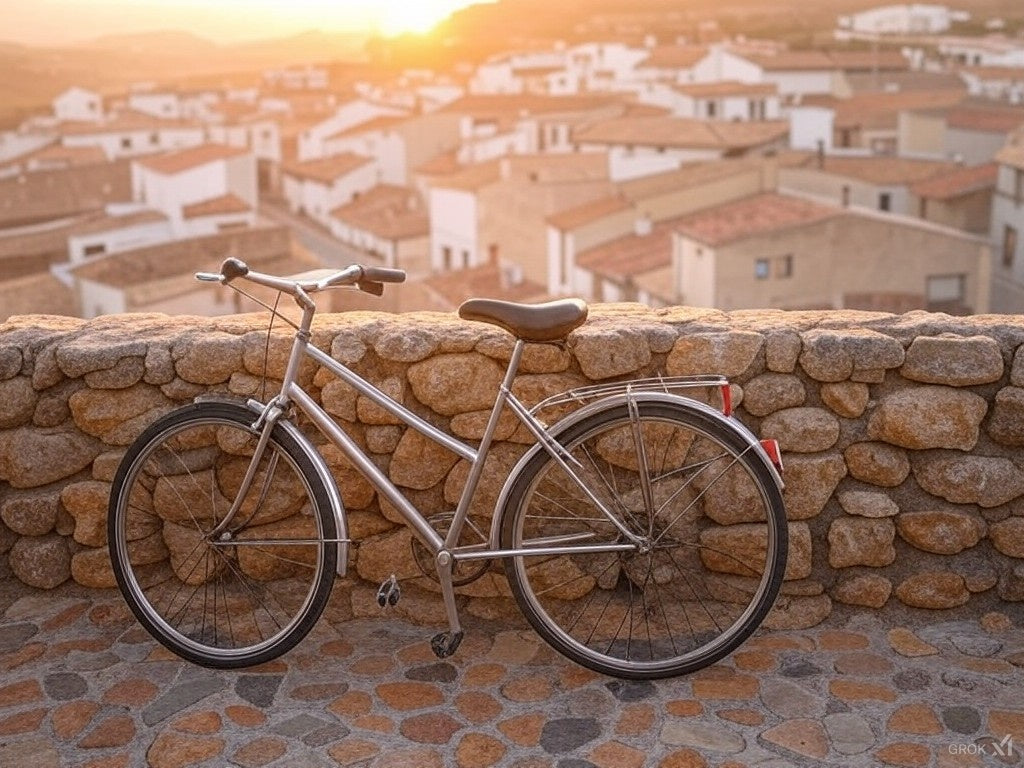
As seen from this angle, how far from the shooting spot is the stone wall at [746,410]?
310 centimetres

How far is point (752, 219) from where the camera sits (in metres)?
25.3

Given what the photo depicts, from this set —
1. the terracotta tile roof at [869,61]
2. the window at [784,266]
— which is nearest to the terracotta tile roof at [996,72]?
the terracotta tile roof at [869,61]

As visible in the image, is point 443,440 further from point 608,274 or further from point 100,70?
point 100,70

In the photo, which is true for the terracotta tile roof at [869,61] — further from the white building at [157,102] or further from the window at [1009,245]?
the white building at [157,102]

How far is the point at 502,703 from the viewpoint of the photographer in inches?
112

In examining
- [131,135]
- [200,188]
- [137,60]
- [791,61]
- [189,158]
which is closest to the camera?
[200,188]

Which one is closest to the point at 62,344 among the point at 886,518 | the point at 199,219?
the point at 886,518

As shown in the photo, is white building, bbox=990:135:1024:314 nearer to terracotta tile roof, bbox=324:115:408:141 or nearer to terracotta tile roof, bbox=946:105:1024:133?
terracotta tile roof, bbox=946:105:1024:133

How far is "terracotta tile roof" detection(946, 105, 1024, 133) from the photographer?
126ft

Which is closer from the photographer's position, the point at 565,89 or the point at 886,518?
the point at 886,518

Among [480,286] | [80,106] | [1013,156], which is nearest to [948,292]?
[1013,156]

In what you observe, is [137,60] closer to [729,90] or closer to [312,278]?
→ [729,90]

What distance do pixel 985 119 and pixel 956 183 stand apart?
8.60 metres

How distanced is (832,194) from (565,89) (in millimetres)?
29918
